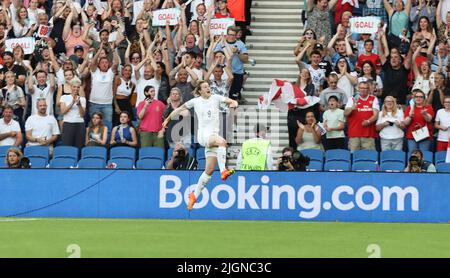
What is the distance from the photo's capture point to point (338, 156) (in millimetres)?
26703

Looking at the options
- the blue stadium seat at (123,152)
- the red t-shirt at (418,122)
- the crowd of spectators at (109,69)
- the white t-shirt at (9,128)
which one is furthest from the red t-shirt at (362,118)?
the white t-shirt at (9,128)

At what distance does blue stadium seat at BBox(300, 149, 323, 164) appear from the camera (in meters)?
26.9

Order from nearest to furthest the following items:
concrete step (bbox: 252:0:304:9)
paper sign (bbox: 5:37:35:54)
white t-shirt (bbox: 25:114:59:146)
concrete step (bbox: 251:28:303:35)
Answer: white t-shirt (bbox: 25:114:59:146)
paper sign (bbox: 5:37:35:54)
concrete step (bbox: 251:28:303:35)
concrete step (bbox: 252:0:304:9)

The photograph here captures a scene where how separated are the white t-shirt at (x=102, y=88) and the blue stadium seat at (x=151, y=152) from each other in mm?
2005

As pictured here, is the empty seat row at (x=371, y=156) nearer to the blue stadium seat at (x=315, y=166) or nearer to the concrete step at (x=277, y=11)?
the blue stadium seat at (x=315, y=166)

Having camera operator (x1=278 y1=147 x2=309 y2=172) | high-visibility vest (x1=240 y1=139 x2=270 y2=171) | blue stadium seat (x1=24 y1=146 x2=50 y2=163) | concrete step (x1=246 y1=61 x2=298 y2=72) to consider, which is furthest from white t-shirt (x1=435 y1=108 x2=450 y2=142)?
blue stadium seat (x1=24 y1=146 x2=50 y2=163)

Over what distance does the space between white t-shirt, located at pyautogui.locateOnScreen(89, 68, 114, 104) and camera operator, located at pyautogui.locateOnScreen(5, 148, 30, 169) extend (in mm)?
2873

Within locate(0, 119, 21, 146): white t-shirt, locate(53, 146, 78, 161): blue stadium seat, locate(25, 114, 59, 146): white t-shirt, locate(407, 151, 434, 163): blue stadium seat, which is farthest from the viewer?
locate(0, 119, 21, 146): white t-shirt

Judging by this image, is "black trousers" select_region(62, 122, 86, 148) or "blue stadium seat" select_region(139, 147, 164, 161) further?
"black trousers" select_region(62, 122, 86, 148)

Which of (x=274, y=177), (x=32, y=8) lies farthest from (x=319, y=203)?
(x=32, y=8)

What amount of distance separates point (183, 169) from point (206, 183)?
6.68ft

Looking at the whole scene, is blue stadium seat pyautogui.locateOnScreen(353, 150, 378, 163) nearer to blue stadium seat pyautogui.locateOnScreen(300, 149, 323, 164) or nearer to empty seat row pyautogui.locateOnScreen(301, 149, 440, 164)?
empty seat row pyautogui.locateOnScreen(301, 149, 440, 164)

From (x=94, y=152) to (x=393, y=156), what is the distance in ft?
20.4

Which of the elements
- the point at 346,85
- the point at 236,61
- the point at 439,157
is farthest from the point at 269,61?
the point at 439,157
